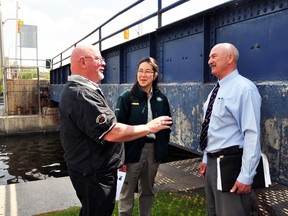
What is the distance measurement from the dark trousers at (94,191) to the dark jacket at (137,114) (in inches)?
27.3

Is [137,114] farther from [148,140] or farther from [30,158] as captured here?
[30,158]

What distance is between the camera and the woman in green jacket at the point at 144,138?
3.19 m

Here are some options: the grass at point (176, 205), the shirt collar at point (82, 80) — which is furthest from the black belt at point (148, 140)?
the grass at point (176, 205)

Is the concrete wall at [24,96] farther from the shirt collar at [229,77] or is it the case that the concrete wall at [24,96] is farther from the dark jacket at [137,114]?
the shirt collar at [229,77]

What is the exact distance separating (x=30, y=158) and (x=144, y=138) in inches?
449

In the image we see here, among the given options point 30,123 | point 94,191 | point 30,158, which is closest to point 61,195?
point 94,191

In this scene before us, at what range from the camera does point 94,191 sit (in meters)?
2.43

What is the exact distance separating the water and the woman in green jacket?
801cm

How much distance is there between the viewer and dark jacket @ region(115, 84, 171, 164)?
3.16m

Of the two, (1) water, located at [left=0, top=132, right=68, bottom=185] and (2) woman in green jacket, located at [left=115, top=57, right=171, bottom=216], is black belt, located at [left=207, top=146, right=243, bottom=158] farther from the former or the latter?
(1) water, located at [left=0, top=132, right=68, bottom=185]

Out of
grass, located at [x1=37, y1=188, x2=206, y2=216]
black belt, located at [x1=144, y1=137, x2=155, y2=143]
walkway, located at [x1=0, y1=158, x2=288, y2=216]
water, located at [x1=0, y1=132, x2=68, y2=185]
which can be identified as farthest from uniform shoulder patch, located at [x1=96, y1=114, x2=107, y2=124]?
water, located at [x1=0, y1=132, x2=68, y2=185]

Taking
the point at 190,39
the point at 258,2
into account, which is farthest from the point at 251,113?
the point at 190,39

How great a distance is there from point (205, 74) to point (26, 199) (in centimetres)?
352

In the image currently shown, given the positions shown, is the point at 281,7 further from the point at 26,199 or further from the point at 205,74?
the point at 26,199
